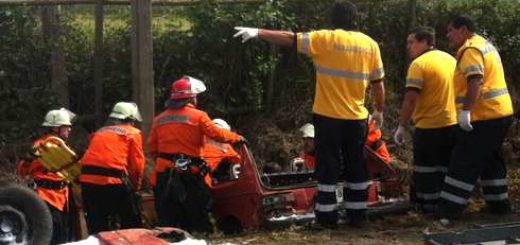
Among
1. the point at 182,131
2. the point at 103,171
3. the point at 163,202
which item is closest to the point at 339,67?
the point at 182,131

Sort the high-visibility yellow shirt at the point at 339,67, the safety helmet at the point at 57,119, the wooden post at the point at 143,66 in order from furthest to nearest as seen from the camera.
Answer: the wooden post at the point at 143,66 < the safety helmet at the point at 57,119 < the high-visibility yellow shirt at the point at 339,67

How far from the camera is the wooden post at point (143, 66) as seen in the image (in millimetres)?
10289

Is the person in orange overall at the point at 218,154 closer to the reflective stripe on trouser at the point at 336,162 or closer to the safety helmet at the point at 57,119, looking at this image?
the reflective stripe on trouser at the point at 336,162

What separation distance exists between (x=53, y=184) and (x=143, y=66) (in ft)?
8.32

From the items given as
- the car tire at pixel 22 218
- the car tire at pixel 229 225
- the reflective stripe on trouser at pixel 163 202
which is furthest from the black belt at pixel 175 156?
the car tire at pixel 22 218

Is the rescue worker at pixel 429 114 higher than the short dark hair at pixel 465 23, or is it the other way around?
the short dark hair at pixel 465 23

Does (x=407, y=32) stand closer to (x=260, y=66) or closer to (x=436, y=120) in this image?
(x=260, y=66)

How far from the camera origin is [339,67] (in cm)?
773

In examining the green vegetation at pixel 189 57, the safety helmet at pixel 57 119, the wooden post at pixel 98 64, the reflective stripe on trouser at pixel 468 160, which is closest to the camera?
the reflective stripe on trouser at pixel 468 160

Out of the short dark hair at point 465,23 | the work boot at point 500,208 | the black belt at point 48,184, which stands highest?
the short dark hair at point 465,23

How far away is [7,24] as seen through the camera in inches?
414

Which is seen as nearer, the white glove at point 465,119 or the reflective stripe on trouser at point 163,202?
the white glove at point 465,119

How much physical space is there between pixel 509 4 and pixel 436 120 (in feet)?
15.7

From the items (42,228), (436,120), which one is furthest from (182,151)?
(436,120)
